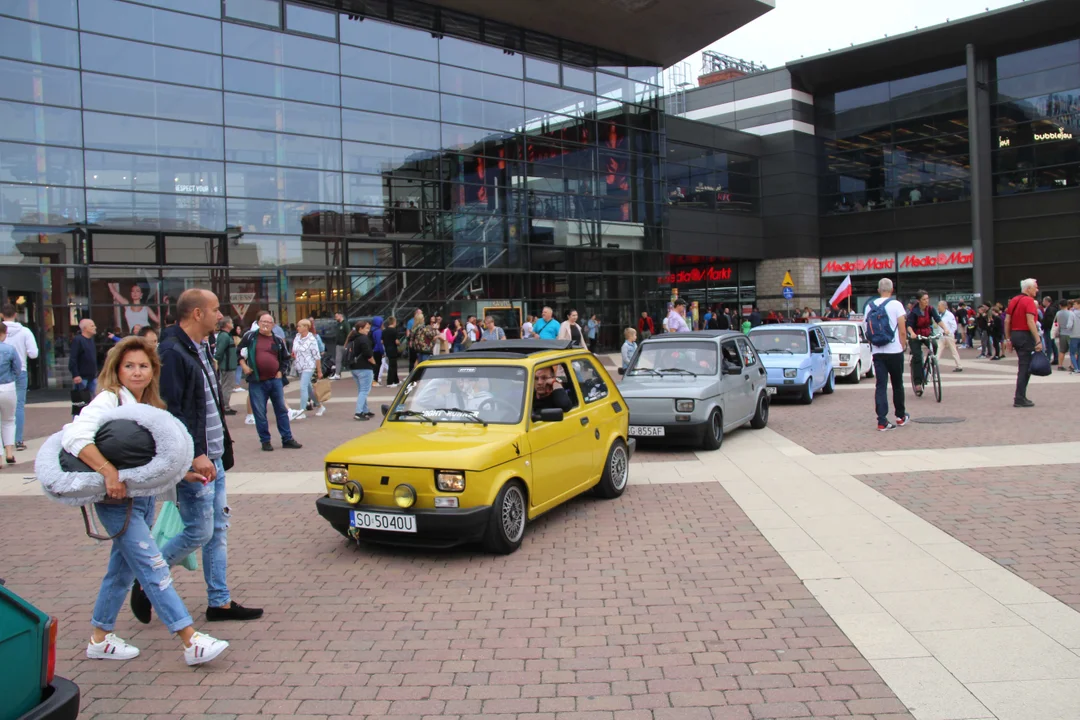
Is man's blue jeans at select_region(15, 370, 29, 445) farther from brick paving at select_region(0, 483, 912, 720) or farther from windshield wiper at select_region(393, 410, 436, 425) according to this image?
windshield wiper at select_region(393, 410, 436, 425)

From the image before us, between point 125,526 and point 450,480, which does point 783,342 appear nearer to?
point 450,480

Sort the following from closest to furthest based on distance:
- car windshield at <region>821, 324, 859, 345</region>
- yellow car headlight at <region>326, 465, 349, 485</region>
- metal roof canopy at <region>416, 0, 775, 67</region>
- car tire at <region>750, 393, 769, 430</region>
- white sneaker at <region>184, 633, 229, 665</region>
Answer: white sneaker at <region>184, 633, 229, 665</region>
yellow car headlight at <region>326, 465, 349, 485</region>
car tire at <region>750, 393, 769, 430</region>
car windshield at <region>821, 324, 859, 345</region>
metal roof canopy at <region>416, 0, 775, 67</region>

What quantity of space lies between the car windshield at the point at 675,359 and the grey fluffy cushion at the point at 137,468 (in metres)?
8.04

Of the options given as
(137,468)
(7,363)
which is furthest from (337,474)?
(7,363)

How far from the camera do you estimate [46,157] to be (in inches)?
787

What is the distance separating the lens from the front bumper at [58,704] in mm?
2742

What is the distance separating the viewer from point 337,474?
6.16m

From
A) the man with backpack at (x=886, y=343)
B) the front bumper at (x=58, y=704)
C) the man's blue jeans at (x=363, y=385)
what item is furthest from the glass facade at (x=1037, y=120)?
the front bumper at (x=58, y=704)

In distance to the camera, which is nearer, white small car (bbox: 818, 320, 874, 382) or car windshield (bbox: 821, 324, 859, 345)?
white small car (bbox: 818, 320, 874, 382)

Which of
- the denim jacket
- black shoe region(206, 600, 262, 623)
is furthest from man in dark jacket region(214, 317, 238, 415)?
black shoe region(206, 600, 262, 623)

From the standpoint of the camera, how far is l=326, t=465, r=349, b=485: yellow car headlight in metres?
6.12

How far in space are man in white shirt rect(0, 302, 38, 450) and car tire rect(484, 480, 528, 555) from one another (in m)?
7.97

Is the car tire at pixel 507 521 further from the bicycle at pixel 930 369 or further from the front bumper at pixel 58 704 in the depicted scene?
the bicycle at pixel 930 369

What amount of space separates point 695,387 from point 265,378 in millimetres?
5878
